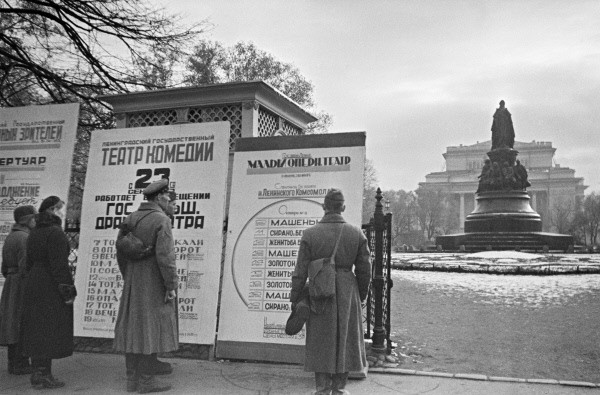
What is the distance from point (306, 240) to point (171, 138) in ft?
8.35

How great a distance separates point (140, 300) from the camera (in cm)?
477

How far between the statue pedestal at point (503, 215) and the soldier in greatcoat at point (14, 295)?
26.3 metres

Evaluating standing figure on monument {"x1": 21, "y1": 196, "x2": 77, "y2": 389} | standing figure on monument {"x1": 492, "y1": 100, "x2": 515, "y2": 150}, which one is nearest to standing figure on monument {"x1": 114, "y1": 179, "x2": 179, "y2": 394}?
standing figure on monument {"x1": 21, "y1": 196, "x2": 77, "y2": 389}

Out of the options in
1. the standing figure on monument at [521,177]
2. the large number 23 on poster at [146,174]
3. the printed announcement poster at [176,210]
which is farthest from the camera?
the standing figure on monument at [521,177]

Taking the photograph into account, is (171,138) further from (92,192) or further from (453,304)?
(453,304)

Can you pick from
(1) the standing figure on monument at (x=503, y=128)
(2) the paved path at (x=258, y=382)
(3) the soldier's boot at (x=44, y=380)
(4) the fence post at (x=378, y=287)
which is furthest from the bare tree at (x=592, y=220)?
(3) the soldier's boot at (x=44, y=380)

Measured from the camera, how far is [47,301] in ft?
16.3

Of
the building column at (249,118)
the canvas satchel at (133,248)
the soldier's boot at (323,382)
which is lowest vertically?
the soldier's boot at (323,382)

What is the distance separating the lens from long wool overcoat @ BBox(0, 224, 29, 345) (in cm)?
545

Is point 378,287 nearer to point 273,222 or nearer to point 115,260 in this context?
point 273,222

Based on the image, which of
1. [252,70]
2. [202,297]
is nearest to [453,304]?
[202,297]

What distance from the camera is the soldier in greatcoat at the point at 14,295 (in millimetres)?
5426

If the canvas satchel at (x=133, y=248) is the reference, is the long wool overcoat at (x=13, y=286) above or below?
below

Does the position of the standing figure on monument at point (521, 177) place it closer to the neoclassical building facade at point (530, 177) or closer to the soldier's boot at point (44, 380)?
the soldier's boot at point (44, 380)
